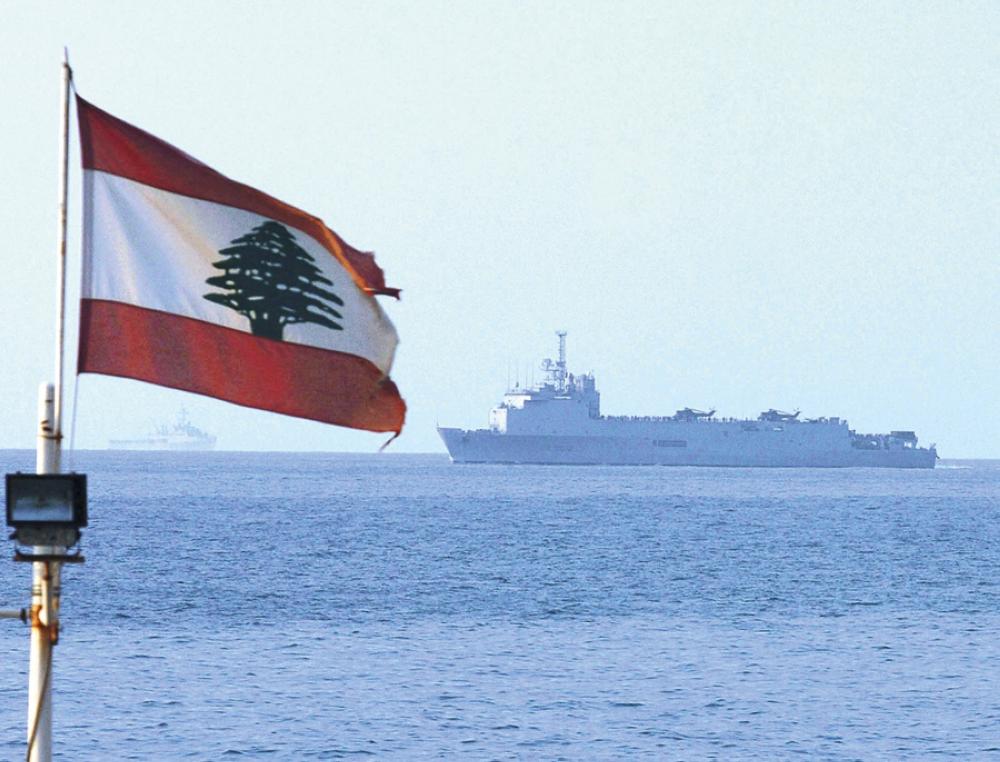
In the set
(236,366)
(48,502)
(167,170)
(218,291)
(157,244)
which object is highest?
(167,170)

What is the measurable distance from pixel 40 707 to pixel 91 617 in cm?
2549

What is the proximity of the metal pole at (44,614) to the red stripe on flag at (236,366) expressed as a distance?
38 centimetres

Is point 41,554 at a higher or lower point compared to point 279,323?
lower

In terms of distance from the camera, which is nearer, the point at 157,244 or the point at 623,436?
the point at 157,244

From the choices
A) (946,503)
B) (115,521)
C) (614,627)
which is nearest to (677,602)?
(614,627)

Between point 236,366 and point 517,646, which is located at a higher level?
point 236,366

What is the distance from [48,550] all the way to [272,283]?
4.72 ft

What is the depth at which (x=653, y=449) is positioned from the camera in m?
148

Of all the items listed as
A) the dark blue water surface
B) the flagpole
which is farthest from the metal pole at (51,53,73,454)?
the dark blue water surface

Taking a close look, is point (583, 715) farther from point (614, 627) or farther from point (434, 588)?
point (434, 588)

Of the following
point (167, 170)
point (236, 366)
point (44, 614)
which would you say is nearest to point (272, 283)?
point (236, 366)

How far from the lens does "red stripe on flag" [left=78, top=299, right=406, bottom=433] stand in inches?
259

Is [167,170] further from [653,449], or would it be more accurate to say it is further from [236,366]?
[653,449]

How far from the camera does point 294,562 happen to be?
45625 millimetres
